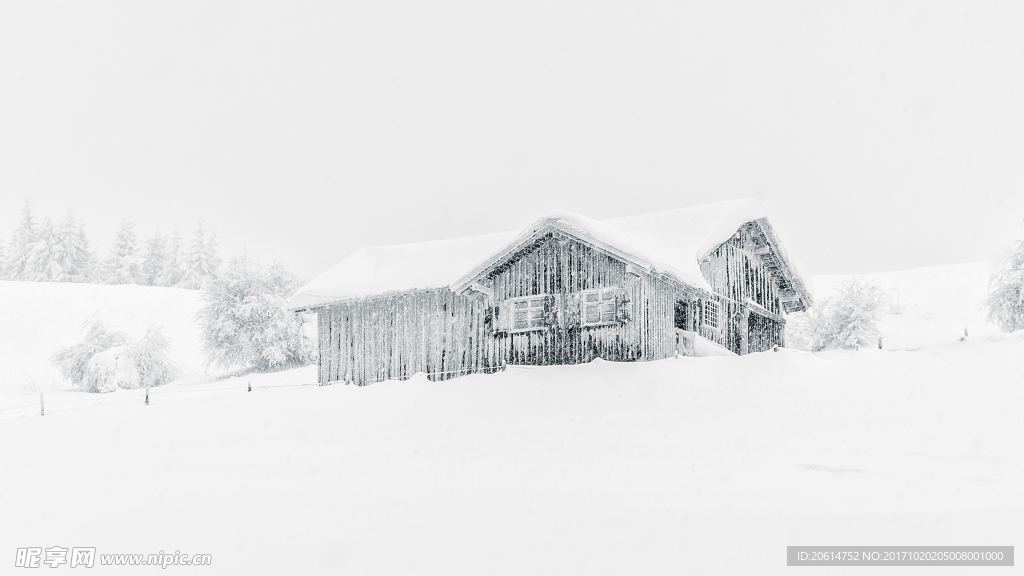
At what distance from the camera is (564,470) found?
507 inches

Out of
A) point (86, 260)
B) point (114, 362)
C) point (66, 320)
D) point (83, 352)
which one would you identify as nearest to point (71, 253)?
point (86, 260)

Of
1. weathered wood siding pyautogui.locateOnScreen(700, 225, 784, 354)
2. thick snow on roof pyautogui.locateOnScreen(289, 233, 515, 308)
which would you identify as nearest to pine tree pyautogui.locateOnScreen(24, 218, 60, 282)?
thick snow on roof pyautogui.locateOnScreen(289, 233, 515, 308)

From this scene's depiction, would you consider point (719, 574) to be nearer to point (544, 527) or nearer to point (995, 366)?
point (544, 527)

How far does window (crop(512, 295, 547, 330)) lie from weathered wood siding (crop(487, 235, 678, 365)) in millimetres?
169

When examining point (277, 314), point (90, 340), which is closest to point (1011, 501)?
point (277, 314)

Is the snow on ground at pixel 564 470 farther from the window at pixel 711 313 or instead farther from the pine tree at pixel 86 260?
the pine tree at pixel 86 260

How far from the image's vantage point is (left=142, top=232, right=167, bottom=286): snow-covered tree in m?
85.9

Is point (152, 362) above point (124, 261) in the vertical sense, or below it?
below

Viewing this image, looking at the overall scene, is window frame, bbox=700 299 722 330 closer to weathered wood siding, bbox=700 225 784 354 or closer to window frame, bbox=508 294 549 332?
weathered wood siding, bbox=700 225 784 354

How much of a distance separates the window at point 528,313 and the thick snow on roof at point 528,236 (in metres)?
1.75

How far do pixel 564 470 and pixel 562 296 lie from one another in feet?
33.9

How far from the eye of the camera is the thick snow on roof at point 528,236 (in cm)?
2136

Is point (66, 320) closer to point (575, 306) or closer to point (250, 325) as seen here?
point (250, 325)

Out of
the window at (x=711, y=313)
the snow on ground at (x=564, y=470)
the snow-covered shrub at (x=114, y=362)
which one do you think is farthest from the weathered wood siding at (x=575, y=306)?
the snow-covered shrub at (x=114, y=362)
